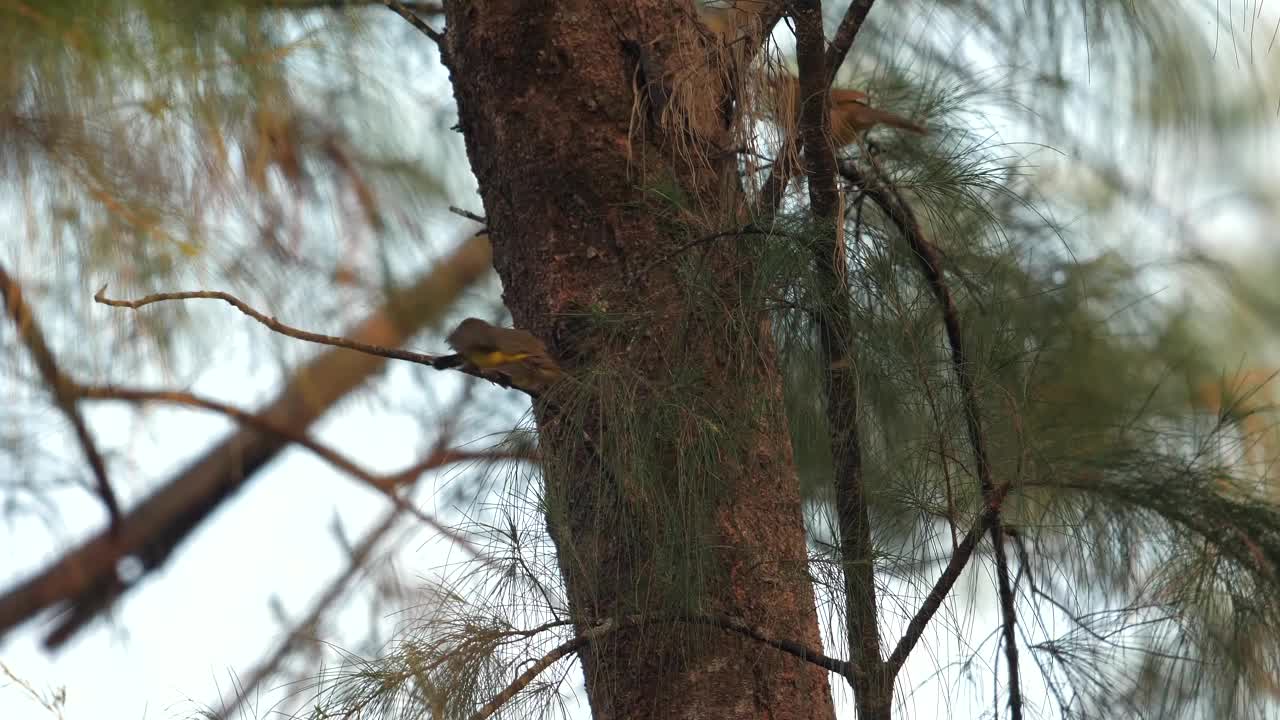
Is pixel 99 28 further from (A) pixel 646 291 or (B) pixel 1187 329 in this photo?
(B) pixel 1187 329

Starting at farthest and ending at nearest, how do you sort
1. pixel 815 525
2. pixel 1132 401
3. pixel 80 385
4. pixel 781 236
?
pixel 80 385
pixel 1132 401
pixel 815 525
pixel 781 236

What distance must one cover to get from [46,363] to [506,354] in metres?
1.13

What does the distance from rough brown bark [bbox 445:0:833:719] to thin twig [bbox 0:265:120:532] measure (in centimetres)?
81

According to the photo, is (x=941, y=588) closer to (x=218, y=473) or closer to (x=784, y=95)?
(x=784, y=95)

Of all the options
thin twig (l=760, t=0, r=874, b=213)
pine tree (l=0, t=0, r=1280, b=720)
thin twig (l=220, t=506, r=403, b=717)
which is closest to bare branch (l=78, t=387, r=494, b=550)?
thin twig (l=220, t=506, r=403, b=717)

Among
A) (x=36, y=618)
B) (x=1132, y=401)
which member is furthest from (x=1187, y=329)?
(x=36, y=618)

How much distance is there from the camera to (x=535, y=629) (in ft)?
3.61

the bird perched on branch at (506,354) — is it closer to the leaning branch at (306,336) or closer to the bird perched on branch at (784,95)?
the leaning branch at (306,336)

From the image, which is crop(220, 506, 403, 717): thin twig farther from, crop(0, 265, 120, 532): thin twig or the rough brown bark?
the rough brown bark

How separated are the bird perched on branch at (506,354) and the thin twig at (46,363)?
2.99ft

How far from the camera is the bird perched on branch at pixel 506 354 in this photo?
3.46 ft

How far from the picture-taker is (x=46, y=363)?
194 centimetres

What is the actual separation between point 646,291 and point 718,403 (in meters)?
0.13

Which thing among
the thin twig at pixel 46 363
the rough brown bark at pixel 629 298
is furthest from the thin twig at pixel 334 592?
the rough brown bark at pixel 629 298
